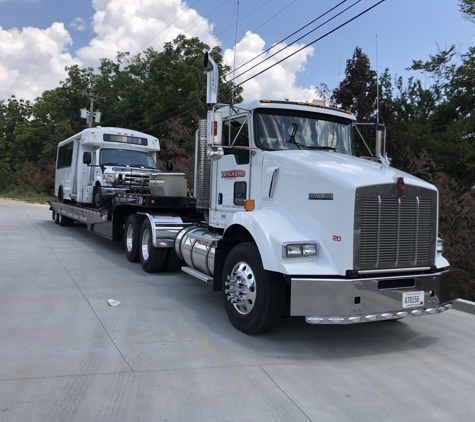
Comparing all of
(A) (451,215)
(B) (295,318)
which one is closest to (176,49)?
(A) (451,215)

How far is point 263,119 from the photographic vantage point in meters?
6.20

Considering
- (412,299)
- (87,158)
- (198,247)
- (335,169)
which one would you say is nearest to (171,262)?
(198,247)

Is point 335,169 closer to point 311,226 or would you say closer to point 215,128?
point 311,226

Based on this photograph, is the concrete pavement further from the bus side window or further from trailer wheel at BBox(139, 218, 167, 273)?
the bus side window

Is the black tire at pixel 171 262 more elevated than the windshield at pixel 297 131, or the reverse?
the windshield at pixel 297 131

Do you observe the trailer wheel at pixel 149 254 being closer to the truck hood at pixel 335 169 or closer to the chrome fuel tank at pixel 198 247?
the chrome fuel tank at pixel 198 247

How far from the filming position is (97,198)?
517 inches

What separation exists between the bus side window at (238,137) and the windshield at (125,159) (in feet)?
23.4

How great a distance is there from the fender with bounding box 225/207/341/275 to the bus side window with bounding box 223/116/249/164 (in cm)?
110

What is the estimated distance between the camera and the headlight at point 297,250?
4.87m

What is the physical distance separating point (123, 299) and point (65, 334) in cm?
168

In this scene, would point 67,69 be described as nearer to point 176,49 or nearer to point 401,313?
point 176,49

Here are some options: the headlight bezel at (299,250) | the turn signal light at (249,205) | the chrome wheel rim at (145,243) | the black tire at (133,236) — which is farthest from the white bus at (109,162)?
the headlight bezel at (299,250)

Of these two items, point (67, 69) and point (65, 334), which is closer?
point (65, 334)
